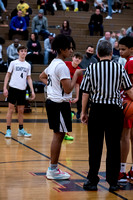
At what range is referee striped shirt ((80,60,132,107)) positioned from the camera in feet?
17.4

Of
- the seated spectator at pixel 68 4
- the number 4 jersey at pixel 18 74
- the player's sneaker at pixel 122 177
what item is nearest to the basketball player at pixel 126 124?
the player's sneaker at pixel 122 177

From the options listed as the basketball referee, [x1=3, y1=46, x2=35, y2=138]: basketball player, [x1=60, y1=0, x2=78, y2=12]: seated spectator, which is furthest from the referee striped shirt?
→ [x1=60, y1=0, x2=78, y2=12]: seated spectator

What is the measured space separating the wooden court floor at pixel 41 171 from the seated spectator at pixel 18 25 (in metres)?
8.38

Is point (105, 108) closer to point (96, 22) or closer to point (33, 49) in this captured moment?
point (33, 49)

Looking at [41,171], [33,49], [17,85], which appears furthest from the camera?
[33,49]

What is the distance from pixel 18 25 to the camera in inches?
703

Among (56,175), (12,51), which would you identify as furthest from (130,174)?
(12,51)

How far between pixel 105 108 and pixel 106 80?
32 cm

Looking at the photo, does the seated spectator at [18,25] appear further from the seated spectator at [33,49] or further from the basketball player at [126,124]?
the basketball player at [126,124]

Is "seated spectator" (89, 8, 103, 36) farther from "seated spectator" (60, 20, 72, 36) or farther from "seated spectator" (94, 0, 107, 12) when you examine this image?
"seated spectator" (94, 0, 107, 12)

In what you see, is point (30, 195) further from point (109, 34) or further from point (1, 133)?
point (109, 34)

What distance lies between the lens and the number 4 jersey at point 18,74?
930cm

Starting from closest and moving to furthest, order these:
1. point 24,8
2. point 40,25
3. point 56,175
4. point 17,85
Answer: point 56,175, point 17,85, point 40,25, point 24,8

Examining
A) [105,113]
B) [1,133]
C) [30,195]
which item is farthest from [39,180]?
[1,133]
